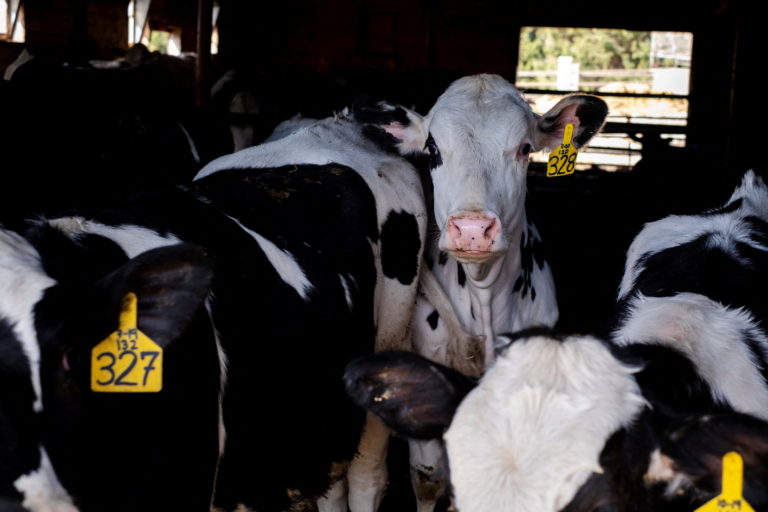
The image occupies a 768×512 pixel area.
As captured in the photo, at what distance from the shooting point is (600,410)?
2020 mm

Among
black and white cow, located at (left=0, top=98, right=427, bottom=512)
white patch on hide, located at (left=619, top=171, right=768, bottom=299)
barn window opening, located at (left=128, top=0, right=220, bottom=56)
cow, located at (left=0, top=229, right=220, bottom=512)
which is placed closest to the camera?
cow, located at (left=0, top=229, right=220, bottom=512)

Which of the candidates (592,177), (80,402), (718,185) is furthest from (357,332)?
(592,177)

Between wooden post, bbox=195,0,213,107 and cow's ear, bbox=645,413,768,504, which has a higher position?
wooden post, bbox=195,0,213,107

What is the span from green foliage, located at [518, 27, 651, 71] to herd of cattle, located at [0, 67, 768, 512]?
36.6 metres

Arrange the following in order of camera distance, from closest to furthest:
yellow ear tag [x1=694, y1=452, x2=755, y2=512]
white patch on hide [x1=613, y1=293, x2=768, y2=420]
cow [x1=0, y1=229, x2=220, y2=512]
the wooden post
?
yellow ear tag [x1=694, y1=452, x2=755, y2=512], cow [x1=0, y1=229, x2=220, y2=512], white patch on hide [x1=613, y1=293, x2=768, y2=420], the wooden post

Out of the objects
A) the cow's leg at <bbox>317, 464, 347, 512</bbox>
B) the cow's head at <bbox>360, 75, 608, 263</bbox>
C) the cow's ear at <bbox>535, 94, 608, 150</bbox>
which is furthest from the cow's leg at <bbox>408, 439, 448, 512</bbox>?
the cow's ear at <bbox>535, 94, 608, 150</bbox>

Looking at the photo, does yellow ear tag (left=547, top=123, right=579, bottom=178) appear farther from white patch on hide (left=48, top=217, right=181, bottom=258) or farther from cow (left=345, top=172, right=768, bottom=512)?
white patch on hide (left=48, top=217, right=181, bottom=258)

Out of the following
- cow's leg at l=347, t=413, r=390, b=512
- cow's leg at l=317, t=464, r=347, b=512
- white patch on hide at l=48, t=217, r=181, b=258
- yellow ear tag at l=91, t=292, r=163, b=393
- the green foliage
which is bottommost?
cow's leg at l=317, t=464, r=347, b=512

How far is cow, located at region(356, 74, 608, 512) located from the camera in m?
4.00

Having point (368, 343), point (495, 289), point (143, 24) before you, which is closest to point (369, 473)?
point (368, 343)

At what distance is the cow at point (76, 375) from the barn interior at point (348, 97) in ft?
1.59

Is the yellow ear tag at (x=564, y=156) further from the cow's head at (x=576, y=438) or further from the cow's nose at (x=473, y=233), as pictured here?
the cow's head at (x=576, y=438)

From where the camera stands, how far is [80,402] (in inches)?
81.7

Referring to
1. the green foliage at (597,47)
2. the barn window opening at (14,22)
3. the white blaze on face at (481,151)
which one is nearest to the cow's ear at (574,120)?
the white blaze on face at (481,151)
